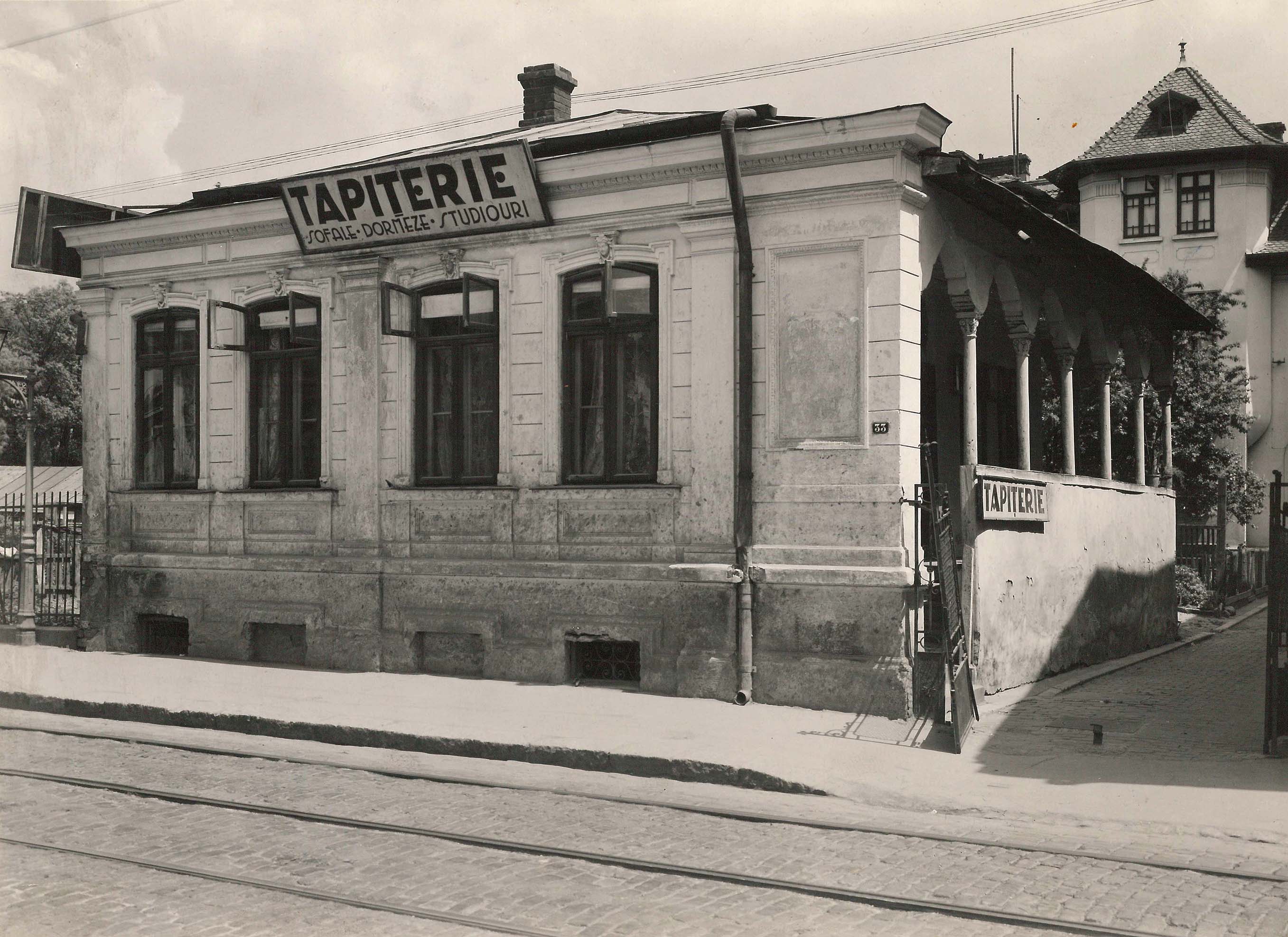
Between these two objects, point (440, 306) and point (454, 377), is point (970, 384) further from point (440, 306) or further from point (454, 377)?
point (440, 306)

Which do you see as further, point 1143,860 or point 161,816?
point 161,816

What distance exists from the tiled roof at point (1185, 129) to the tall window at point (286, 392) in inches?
1226

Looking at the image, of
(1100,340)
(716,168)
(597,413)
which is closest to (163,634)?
(597,413)

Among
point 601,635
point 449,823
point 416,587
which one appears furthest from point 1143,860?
point 416,587

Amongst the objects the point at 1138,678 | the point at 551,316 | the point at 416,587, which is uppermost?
the point at 551,316

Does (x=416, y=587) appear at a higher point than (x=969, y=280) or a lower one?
lower

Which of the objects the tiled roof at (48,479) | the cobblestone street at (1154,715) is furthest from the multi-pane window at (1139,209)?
the tiled roof at (48,479)

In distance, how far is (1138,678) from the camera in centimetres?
1463

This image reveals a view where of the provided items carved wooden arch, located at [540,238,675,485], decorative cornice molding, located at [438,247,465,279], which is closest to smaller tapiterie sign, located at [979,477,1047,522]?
carved wooden arch, located at [540,238,675,485]

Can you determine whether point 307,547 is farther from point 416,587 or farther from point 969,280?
point 969,280

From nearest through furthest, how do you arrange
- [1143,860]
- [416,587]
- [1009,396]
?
[1143,860], [416,587], [1009,396]

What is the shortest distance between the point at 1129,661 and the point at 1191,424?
618 inches

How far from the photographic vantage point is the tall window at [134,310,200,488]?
1591 centimetres

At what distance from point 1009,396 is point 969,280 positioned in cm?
709
